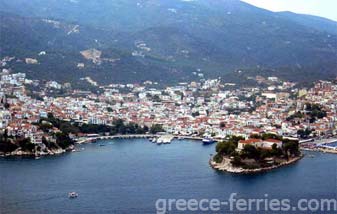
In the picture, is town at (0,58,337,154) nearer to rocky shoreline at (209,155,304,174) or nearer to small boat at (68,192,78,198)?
rocky shoreline at (209,155,304,174)

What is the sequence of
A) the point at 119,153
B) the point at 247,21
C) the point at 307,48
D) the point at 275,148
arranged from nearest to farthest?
the point at 275,148
the point at 119,153
the point at 307,48
the point at 247,21

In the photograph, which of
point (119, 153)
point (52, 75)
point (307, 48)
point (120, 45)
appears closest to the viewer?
point (119, 153)

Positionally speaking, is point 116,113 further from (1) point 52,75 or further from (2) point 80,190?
(2) point 80,190

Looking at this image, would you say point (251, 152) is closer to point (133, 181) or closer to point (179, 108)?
point (133, 181)

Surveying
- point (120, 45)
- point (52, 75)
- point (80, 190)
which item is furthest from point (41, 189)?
point (120, 45)

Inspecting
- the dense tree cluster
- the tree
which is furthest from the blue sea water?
the tree

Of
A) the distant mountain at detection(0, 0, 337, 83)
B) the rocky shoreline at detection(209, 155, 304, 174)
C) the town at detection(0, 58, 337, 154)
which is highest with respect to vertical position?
the distant mountain at detection(0, 0, 337, 83)
